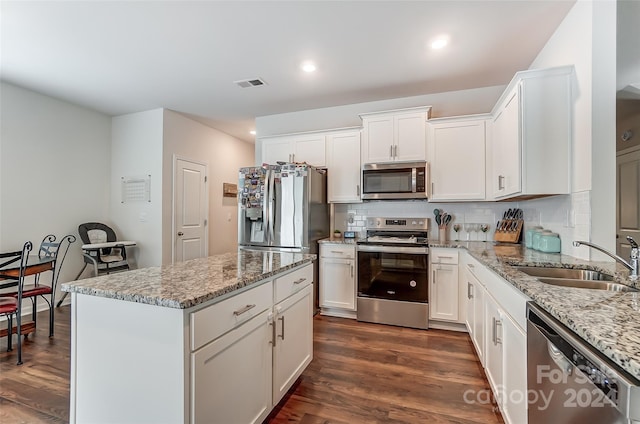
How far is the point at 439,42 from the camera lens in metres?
2.51

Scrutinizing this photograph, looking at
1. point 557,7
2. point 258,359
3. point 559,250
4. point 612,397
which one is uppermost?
point 557,7

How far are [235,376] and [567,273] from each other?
1963mm

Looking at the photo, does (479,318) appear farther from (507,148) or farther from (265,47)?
(265,47)

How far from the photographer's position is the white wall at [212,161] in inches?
168

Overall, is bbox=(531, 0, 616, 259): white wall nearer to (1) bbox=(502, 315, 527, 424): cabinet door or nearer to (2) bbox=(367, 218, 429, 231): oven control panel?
(1) bbox=(502, 315, 527, 424): cabinet door

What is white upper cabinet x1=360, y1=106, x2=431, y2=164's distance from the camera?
329 centimetres

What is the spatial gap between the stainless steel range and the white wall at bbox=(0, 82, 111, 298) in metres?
3.91

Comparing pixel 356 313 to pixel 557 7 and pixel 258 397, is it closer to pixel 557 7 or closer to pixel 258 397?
pixel 258 397

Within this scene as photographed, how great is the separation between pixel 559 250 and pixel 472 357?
1108 millimetres

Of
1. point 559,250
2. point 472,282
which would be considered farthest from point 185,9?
point 559,250

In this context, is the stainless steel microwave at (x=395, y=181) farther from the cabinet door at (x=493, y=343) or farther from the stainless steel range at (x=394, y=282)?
the cabinet door at (x=493, y=343)

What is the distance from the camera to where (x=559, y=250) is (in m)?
2.23

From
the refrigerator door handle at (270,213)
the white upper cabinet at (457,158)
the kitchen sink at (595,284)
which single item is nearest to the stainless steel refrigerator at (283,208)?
the refrigerator door handle at (270,213)

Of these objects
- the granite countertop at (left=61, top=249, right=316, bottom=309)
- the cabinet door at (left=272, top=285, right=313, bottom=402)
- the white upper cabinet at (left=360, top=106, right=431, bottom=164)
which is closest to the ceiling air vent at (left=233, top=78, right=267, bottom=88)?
the white upper cabinet at (left=360, top=106, right=431, bottom=164)
